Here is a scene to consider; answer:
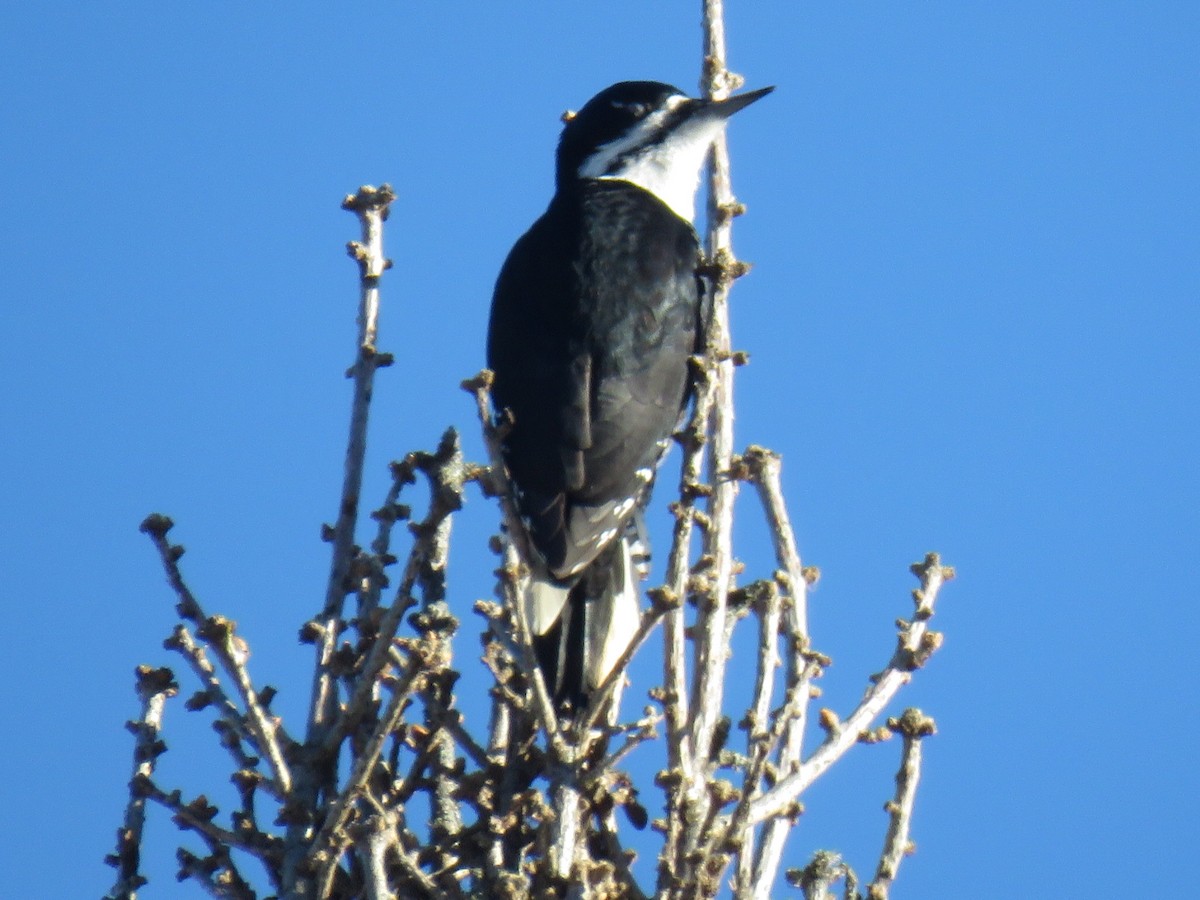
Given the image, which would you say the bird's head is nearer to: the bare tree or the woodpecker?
the woodpecker

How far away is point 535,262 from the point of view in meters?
Answer: 4.56

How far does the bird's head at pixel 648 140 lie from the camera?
5.27 meters

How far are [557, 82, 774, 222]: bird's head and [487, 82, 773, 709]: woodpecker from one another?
0.78ft

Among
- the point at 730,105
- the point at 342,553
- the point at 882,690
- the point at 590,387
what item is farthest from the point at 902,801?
the point at 730,105

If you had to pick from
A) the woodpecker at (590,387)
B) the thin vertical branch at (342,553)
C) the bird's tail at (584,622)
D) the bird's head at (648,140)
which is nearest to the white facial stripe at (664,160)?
the bird's head at (648,140)

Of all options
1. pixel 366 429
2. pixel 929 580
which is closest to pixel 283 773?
pixel 366 429

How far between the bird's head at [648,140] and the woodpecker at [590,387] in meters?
0.24

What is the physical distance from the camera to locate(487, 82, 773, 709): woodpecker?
148 inches

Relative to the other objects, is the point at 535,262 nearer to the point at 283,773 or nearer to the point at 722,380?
the point at 722,380

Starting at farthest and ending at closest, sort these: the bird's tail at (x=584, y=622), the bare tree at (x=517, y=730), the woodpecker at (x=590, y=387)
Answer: the woodpecker at (x=590, y=387)
the bird's tail at (x=584, y=622)
the bare tree at (x=517, y=730)

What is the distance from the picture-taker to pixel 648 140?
17.4 ft

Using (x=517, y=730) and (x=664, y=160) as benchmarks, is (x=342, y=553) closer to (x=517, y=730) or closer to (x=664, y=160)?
(x=517, y=730)

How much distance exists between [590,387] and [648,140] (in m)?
1.41

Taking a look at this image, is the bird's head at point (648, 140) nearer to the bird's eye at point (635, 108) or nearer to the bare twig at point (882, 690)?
the bird's eye at point (635, 108)
